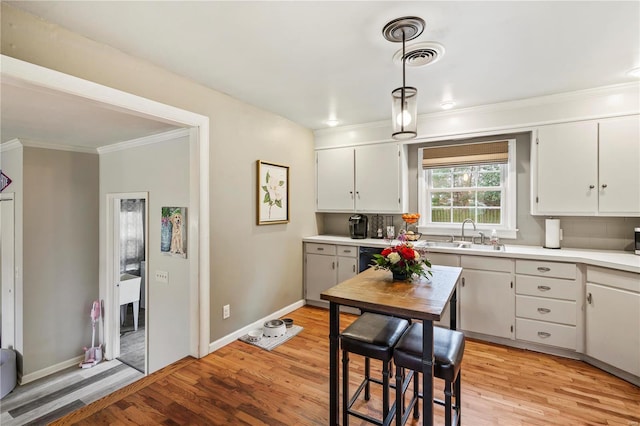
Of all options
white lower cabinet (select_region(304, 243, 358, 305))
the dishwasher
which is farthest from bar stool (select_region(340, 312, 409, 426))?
white lower cabinet (select_region(304, 243, 358, 305))

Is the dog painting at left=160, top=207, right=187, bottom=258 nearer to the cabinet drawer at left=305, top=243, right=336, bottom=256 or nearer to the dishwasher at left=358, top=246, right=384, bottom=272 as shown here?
the cabinet drawer at left=305, top=243, right=336, bottom=256

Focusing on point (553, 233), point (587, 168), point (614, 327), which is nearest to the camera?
point (614, 327)

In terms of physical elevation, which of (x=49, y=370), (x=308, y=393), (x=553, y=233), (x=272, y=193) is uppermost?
(x=272, y=193)

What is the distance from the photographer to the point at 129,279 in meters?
4.92

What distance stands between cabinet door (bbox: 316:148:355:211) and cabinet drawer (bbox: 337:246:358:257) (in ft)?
1.91

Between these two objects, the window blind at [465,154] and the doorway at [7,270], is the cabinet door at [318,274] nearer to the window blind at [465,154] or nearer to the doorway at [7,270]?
the window blind at [465,154]

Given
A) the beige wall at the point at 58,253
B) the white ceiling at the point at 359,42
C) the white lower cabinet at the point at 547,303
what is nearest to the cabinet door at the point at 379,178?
the white ceiling at the point at 359,42

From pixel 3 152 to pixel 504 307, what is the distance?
6579mm

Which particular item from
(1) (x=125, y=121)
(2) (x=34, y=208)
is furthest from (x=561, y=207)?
(2) (x=34, y=208)

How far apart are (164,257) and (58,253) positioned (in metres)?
1.95

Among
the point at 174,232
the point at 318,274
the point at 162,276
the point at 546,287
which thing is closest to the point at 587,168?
the point at 546,287

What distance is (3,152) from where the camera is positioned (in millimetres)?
4090

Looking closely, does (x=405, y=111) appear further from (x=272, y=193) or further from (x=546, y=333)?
(x=546, y=333)

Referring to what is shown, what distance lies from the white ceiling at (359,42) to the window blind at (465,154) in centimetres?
63
